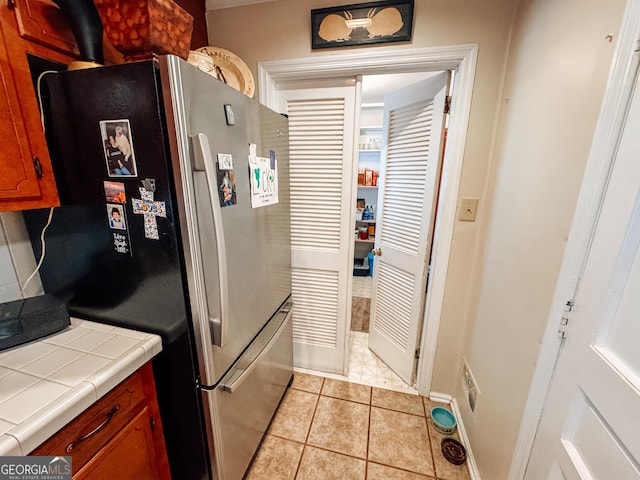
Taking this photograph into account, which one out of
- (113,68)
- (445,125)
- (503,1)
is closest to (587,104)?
(445,125)

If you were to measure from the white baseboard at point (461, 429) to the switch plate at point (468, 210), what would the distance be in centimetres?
118

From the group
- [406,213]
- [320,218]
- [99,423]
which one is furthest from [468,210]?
[99,423]

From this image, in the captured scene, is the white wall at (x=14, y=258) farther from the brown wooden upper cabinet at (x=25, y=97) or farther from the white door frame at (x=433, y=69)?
the white door frame at (x=433, y=69)

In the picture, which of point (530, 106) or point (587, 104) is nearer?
point (587, 104)

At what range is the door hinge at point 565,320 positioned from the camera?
0.75m

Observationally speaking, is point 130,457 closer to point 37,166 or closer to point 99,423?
point 99,423

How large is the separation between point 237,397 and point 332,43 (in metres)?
1.83

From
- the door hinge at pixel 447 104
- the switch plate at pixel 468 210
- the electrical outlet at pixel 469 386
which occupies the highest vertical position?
the door hinge at pixel 447 104

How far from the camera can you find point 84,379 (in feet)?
2.30

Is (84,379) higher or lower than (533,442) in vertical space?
higher

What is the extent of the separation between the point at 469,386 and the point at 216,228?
158 centimetres

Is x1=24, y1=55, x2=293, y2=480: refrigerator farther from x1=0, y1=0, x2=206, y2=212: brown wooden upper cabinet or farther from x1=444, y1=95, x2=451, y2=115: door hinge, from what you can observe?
x1=444, y1=95, x2=451, y2=115: door hinge

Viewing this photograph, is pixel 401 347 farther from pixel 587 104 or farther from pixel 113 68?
pixel 113 68

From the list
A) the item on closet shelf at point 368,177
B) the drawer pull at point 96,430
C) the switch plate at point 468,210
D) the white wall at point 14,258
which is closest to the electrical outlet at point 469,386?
the switch plate at point 468,210
